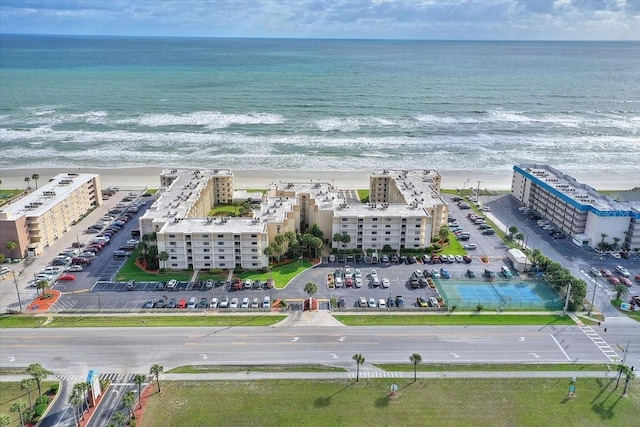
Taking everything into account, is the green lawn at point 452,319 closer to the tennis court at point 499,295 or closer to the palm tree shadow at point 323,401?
the tennis court at point 499,295

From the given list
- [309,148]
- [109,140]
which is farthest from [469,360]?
[109,140]

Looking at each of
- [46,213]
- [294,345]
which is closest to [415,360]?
[294,345]

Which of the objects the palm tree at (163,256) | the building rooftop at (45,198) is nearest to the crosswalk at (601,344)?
the palm tree at (163,256)

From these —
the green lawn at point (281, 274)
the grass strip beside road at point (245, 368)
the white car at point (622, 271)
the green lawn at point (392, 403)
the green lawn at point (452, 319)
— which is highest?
the white car at point (622, 271)

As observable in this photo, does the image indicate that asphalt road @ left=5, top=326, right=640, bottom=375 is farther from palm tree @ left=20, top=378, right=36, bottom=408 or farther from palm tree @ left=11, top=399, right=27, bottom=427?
palm tree @ left=11, top=399, right=27, bottom=427

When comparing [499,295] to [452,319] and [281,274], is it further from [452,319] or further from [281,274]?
[281,274]

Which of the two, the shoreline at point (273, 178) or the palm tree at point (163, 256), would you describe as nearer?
the palm tree at point (163, 256)

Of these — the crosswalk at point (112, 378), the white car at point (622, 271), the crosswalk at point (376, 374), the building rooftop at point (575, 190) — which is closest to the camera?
the crosswalk at point (112, 378)
